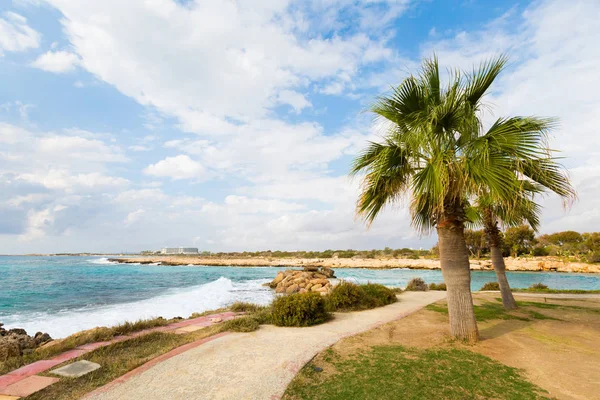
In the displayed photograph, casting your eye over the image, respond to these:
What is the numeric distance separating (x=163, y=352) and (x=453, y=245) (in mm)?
6546

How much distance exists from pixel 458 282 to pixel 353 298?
5.20 meters

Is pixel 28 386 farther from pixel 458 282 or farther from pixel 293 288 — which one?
pixel 293 288

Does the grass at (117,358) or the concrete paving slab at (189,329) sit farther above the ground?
the grass at (117,358)

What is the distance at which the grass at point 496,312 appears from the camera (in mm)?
9531

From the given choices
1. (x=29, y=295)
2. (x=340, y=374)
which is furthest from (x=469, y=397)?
(x=29, y=295)

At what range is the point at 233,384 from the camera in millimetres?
4660

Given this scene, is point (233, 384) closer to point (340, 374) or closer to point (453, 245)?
point (340, 374)

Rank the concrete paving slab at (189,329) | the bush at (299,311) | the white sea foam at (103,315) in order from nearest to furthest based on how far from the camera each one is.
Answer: the concrete paving slab at (189,329) → the bush at (299,311) → the white sea foam at (103,315)

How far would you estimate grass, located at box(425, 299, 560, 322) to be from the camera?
375 inches

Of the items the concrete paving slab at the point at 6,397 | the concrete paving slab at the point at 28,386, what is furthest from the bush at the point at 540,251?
the concrete paving slab at the point at 6,397

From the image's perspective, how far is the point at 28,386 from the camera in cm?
461

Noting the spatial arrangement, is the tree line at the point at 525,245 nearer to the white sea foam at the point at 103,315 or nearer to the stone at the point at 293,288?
the stone at the point at 293,288

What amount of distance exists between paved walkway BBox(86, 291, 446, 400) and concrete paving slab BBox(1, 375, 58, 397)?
946 millimetres

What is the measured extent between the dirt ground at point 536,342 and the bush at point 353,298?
1909 millimetres
